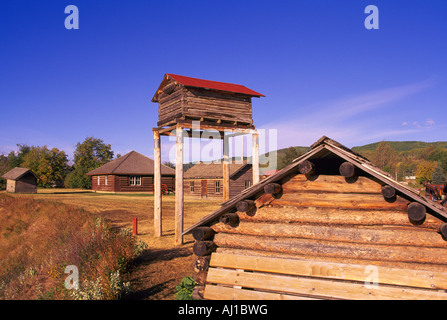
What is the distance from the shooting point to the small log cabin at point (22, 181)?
4050 centimetres

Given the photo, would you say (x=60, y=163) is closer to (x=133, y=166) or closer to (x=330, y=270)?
(x=133, y=166)

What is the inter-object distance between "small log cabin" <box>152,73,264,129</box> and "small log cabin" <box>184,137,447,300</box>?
700 cm

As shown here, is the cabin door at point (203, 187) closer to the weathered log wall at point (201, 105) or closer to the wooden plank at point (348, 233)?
the weathered log wall at point (201, 105)

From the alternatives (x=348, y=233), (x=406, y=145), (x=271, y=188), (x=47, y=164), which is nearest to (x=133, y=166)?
(x=47, y=164)

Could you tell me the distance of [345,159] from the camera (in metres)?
5.34

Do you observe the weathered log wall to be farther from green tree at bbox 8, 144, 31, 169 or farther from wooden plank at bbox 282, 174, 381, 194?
green tree at bbox 8, 144, 31, 169

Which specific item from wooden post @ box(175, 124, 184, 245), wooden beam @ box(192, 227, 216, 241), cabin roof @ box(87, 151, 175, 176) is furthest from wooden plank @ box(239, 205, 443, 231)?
cabin roof @ box(87, 151, 175, 176)

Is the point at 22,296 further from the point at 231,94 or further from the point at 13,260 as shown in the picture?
the point at 231,94

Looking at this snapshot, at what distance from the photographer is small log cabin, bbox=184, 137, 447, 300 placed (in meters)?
5.06

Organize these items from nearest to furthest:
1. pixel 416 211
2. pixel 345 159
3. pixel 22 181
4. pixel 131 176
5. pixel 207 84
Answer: pixel 416 211, pixel 345 159, pixel 207 84, pixel 22 181, pixel 131 176

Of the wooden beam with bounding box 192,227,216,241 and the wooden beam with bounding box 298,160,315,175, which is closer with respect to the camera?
the wooden beam with bounding box 298,160,315,175

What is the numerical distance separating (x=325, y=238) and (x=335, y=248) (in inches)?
9.8
